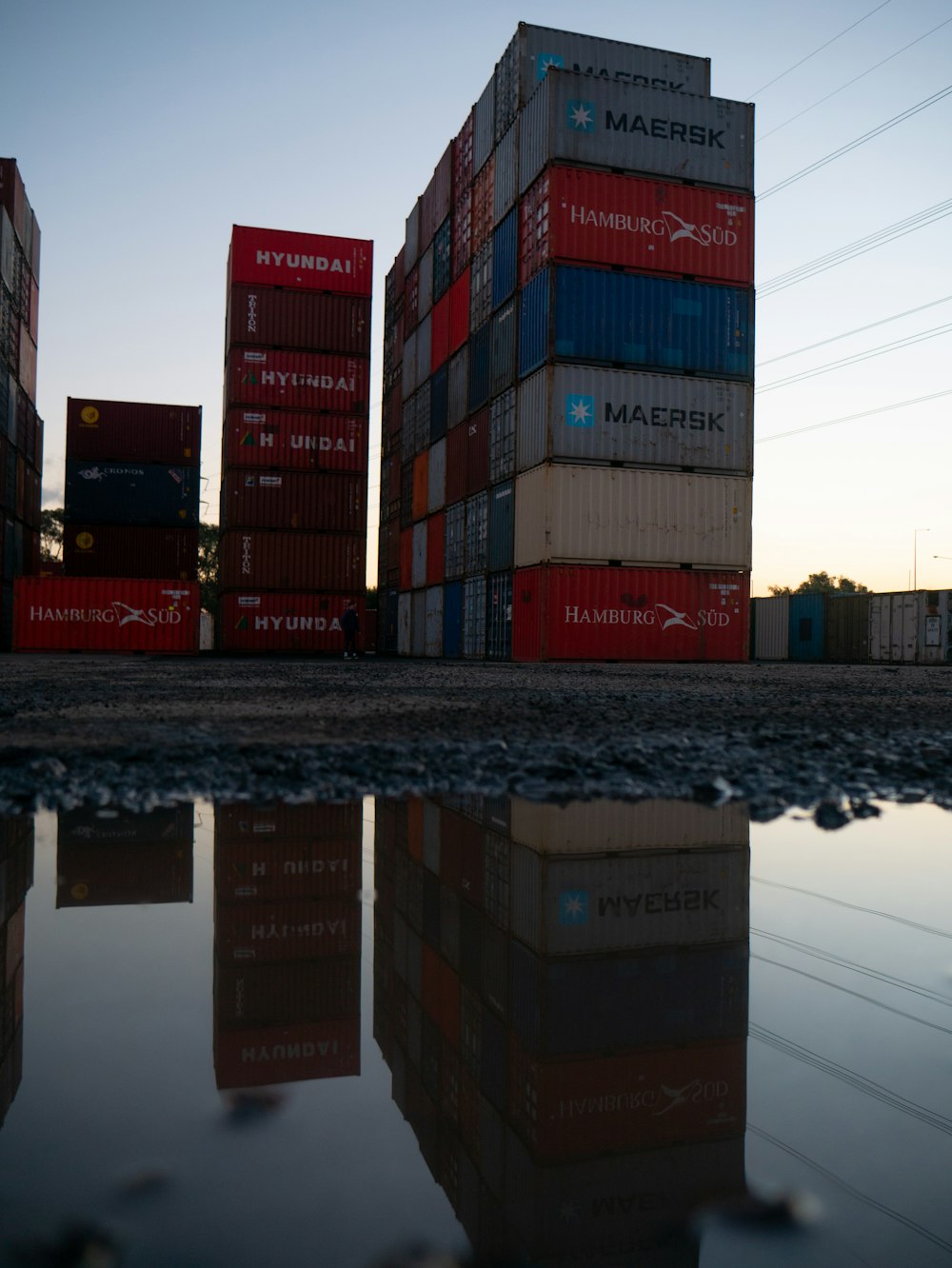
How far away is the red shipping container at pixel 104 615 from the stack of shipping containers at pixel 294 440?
6.60 feet

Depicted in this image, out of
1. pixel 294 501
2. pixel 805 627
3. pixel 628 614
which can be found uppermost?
pixel 294 501

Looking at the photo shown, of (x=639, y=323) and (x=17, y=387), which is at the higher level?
(x=17, y=387)

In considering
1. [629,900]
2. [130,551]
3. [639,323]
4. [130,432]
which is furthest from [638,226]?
[629,900]

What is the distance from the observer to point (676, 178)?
23.8m

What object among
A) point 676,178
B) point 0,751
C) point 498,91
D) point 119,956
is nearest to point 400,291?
point 498,91

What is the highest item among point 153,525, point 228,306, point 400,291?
point 400,291

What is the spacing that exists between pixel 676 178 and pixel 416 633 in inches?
664

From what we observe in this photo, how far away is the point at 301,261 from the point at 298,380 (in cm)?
400

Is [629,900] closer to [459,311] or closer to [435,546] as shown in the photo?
[459,311]

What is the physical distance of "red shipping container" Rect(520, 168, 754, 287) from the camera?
2300cm

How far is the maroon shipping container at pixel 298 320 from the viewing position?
3069 cm

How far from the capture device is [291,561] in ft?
102

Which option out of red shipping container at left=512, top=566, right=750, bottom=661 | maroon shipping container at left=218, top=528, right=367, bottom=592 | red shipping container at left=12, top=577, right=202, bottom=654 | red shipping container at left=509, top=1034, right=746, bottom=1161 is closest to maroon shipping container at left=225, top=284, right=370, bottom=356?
maroon shipping container at left=218, top=528, right=367, bottom=592

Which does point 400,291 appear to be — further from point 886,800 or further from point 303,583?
point 886,800
